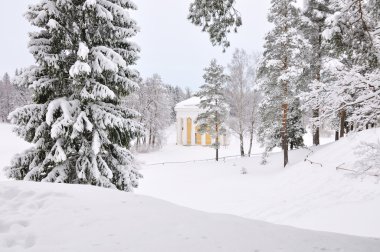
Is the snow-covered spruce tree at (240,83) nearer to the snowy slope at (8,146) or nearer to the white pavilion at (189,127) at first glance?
the white pavilion at (189,127)

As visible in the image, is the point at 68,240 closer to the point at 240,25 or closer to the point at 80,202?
the point at 80,202

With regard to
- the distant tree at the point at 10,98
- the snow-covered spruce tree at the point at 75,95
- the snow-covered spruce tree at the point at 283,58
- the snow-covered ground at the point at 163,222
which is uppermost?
the distant tree at the point at 10,98

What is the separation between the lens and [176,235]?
4.55 metres

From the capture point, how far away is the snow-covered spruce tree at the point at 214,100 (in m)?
29.1

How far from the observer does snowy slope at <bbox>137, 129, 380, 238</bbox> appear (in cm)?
954

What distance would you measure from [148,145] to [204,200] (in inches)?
1006

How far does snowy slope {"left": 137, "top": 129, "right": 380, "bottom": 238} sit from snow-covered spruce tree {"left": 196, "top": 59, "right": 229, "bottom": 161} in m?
5.75

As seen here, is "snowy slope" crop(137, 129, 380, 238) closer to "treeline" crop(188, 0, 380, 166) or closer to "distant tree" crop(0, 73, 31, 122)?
"treeline" crop(188, 0, 380, 166)

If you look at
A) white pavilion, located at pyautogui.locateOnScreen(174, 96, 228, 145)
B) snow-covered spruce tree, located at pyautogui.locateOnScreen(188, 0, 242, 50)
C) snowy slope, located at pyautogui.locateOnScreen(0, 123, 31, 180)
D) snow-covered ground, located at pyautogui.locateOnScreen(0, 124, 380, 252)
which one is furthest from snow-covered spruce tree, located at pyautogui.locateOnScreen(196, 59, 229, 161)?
snow-covered spruce tree, located at pyautogui.locateOnScreen(188, 0, 242, 50)

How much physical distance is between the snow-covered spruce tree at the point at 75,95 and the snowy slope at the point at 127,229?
2.33 m

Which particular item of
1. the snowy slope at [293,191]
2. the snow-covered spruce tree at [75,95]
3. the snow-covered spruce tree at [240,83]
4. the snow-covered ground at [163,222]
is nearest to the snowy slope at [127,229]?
the snow-covered ground at [163,222]

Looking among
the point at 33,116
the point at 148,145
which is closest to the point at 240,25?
the point at 33,116

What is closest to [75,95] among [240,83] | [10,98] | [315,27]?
[315,27]

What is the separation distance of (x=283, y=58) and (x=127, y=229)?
1627cm
